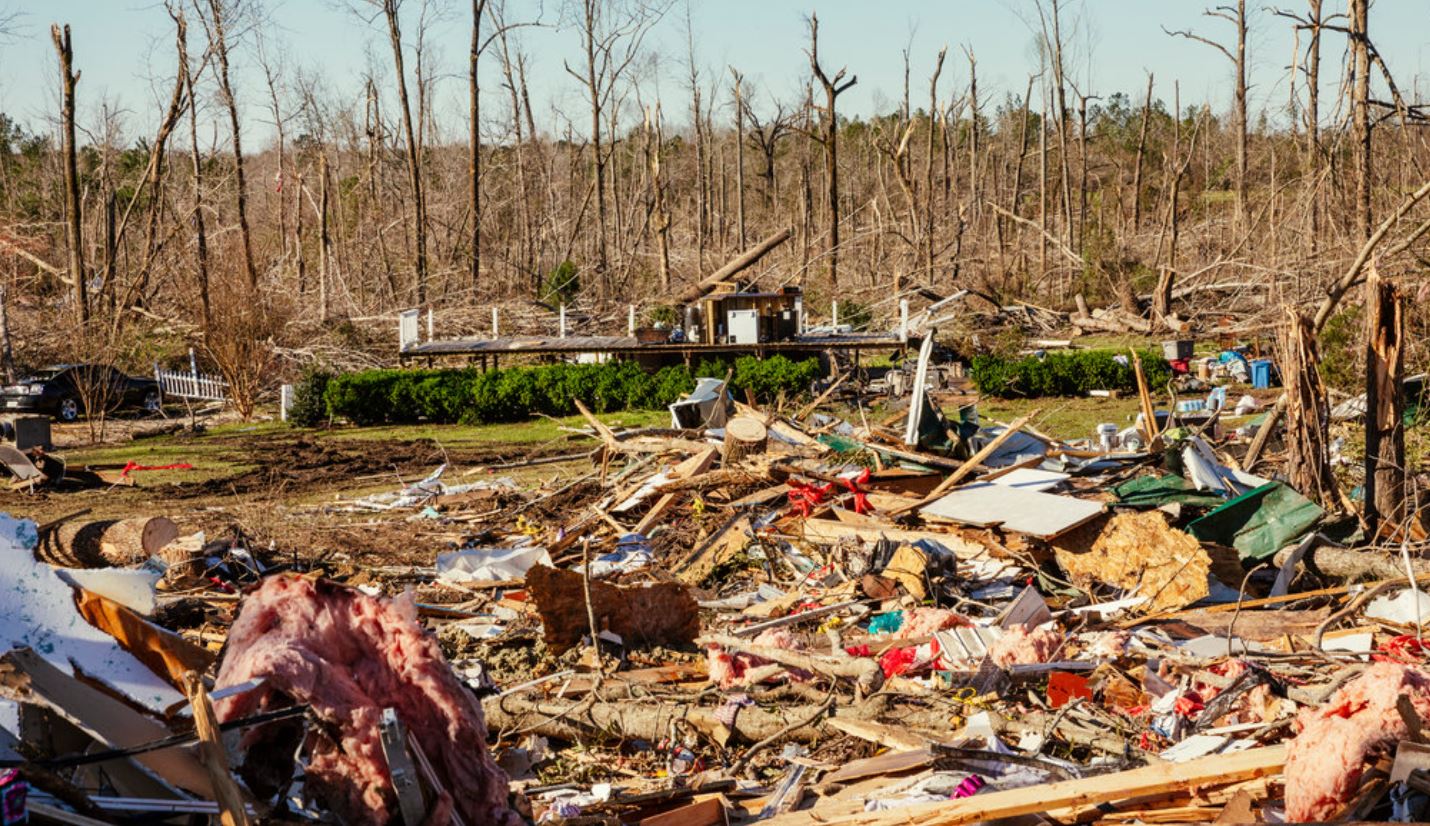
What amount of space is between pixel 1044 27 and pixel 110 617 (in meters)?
49.3

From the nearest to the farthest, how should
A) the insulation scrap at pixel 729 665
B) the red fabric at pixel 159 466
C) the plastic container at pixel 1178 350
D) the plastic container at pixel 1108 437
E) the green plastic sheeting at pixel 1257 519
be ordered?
the insulation scrap at pixel 729 665 → the green plastic sheeting at pixel 1257 519 → the plastic container at pixel 1108 437 → the red fabric at pixel 159 466 → the plastic container at pixel 1178 350

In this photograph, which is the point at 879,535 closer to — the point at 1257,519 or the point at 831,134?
the point at 1257,519

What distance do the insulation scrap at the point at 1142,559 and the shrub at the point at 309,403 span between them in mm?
16952

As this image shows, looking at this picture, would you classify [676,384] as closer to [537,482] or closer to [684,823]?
[537,482]

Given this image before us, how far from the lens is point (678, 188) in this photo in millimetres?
68125

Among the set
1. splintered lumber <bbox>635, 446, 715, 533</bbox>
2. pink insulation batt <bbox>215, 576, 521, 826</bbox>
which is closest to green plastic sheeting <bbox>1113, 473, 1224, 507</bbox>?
splintered lumber <bbox>635, 446, 715, 533</bbox>

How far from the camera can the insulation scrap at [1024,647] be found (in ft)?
23.5

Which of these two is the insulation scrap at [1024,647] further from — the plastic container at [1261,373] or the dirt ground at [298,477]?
the plastic container at [1261,373]

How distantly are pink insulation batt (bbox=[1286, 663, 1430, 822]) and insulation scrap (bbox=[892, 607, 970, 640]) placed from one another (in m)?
2.91

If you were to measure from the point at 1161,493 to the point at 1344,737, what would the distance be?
526 cm

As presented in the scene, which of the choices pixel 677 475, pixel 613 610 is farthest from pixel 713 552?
pixel 613 610

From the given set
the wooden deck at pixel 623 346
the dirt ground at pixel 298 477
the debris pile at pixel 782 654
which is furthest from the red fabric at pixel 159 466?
the wooden deck at pixel 623 346

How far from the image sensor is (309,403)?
2338 cm

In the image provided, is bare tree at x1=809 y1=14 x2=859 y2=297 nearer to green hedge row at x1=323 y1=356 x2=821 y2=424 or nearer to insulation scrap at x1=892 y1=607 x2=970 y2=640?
green hedge row at x1=323 y1=356 x2=821 y2=424
